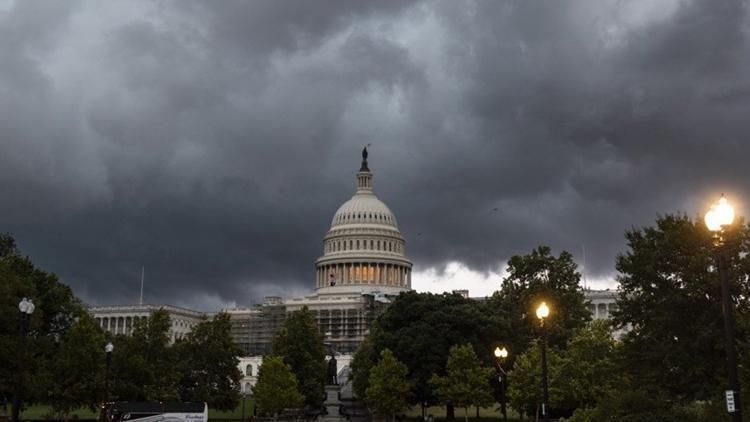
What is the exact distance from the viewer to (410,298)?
276 feet

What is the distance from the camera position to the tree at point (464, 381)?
225 feet

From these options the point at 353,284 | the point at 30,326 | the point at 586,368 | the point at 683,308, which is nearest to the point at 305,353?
the point at 30,326

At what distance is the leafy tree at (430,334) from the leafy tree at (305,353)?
696 cm

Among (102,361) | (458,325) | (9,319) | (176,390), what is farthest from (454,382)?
(9,319)

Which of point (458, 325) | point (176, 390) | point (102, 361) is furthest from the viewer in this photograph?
point (458, 325)

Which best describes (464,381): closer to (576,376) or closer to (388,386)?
(388,386)

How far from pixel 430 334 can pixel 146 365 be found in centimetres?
2586

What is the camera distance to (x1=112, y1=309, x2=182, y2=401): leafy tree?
64438 mm

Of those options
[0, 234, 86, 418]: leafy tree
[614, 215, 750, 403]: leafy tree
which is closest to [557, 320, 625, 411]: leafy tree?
[614, 215, 750, 403]: leafy tree

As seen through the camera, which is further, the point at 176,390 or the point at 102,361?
the point at 176,390

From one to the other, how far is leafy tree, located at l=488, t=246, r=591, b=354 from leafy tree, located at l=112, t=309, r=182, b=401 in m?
29.2

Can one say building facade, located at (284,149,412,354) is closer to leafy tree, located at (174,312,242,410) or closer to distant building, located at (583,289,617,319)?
distant building, located at (583,289,617,319)

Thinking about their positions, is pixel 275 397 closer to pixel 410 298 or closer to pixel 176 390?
pixel 176 390

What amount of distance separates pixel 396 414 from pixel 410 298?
431 inches
